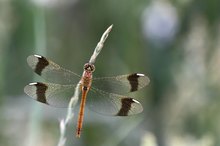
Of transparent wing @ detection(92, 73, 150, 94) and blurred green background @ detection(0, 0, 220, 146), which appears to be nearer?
transparent wing @ detection(92, 73, 150, 94)

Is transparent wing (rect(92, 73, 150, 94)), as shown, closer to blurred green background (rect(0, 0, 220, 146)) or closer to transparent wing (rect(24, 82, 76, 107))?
transparent wing (rect(24, 82, 76, 107))

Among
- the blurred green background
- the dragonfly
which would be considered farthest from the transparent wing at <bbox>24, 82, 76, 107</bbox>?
the blurred green background

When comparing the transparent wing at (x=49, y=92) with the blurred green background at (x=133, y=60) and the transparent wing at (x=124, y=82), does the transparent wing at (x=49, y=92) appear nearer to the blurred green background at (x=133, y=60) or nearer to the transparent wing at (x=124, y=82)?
the transparent wing at (x=124, y=82)

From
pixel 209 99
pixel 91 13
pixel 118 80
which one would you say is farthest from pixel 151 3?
pixel 118 80

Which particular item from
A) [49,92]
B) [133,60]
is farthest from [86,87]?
[133,60]

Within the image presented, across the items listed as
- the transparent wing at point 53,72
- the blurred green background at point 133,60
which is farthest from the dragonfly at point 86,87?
the blurred green background at point 133,60
